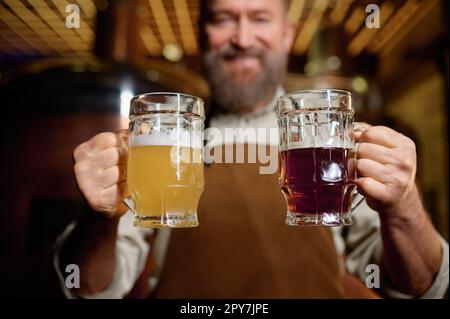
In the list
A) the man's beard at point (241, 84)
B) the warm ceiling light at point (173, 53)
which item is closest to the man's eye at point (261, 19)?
the man's beard at point (241, 84)

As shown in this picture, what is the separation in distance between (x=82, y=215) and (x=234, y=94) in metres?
0.87

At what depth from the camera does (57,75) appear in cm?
208

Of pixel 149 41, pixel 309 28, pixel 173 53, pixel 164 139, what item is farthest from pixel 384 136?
pixel 173 53

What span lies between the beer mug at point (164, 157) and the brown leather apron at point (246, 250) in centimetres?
66

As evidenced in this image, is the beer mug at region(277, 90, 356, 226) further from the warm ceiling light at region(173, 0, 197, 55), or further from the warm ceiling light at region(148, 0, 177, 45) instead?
the warm ceiling light at region(148, 0, 177, 45)

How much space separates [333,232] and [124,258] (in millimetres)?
749

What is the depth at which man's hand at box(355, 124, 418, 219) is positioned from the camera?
90 cm

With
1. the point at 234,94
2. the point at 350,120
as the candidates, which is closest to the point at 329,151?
the point at 350,120

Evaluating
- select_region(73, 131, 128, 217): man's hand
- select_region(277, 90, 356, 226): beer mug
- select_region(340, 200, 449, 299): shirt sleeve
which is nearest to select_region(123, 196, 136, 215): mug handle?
select_region(73, 131, 128, 217): man's hand

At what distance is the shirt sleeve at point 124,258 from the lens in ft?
3.96

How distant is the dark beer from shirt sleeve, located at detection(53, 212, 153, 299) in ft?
1.44

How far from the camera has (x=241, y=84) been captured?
5.72 feet

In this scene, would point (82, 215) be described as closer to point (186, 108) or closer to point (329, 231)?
point (186, 108)

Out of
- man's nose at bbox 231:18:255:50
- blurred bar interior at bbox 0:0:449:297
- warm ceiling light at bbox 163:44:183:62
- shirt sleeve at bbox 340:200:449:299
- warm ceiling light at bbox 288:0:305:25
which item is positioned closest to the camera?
shirt sleeve at bbox 340:200:449:299
